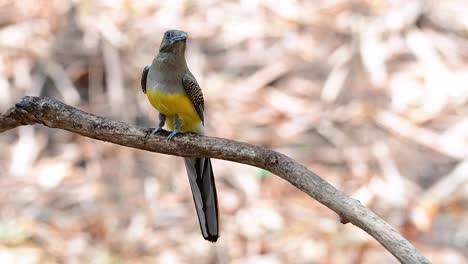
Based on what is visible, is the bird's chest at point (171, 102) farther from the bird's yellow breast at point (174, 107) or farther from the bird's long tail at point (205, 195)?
the bird's long tail at point (205, 195)

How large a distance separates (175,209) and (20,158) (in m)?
1.59

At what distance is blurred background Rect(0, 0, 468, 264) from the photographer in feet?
22.5

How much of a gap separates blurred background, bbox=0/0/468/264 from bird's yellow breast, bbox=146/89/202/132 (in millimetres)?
2385

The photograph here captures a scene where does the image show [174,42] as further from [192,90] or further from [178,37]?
[192,90]

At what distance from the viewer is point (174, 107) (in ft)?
14.1

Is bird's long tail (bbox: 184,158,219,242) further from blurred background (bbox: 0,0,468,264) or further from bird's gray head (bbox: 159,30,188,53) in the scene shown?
blurred background (bbox: 0,0,468,264)

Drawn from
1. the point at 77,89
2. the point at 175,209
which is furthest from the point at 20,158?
the point at 175,209

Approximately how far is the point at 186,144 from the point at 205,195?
75 centimetres

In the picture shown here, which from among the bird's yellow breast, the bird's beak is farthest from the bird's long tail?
the bird's beak

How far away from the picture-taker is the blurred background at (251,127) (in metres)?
6.87

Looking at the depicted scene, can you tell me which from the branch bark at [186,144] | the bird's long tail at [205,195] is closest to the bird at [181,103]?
the bird's long tail at [205,195]

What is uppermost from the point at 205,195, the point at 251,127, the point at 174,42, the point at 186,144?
the point at 251,127

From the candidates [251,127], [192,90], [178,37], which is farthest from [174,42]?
[251,127]

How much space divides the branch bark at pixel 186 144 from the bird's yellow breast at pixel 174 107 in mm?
393
